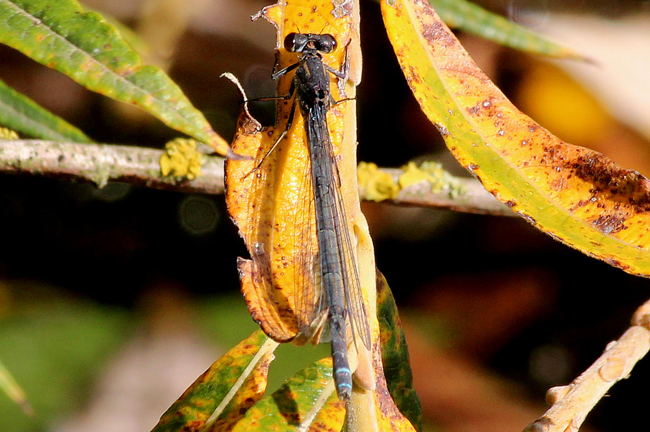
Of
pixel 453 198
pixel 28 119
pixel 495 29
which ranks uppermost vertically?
pixel 495 29

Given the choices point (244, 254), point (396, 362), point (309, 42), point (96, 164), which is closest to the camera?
point (309, 42)

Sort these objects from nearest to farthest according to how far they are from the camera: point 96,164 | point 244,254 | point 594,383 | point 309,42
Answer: point 594,383
point 309,42
point 96,164
point 244,254

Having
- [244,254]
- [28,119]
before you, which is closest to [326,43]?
[28,119]

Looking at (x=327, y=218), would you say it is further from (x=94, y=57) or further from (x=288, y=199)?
(x=94, y=57)

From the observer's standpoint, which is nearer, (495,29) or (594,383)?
(594,383)

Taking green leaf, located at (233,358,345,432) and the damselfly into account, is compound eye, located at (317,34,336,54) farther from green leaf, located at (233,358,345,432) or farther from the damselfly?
green leaf, located at (233,358,345,432)

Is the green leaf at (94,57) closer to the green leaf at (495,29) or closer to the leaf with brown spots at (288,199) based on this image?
the leaf with brown spots at (288,199)

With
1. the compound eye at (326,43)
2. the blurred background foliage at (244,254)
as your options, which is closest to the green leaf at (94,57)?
the compound eye at (326,43)

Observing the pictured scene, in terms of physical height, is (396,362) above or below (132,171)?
below
